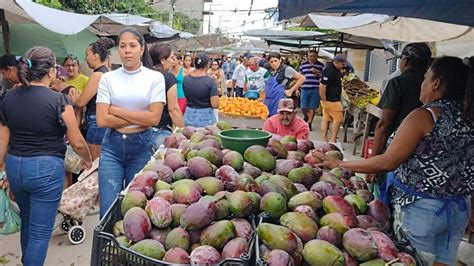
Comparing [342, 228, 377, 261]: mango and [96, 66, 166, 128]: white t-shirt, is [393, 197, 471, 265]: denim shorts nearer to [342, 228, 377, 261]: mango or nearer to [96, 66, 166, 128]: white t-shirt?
[342, 228, 377, 261]: mango

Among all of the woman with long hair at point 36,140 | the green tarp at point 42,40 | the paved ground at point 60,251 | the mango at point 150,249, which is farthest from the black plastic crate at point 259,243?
the green tarp at point 42,40

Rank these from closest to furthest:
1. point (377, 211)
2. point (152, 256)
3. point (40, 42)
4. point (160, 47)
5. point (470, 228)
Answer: point (152, 256), point (377, 211), point (470, 228), point (160, 47), point (40, 42)

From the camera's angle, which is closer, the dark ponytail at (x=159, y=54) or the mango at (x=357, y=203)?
the mango at (x=357, y=203)

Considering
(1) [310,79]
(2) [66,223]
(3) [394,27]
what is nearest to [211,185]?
(2) [66,223]

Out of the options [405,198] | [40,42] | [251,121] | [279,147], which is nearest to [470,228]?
[405,198]

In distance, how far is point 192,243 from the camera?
65.1 inches

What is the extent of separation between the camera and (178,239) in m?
1.61

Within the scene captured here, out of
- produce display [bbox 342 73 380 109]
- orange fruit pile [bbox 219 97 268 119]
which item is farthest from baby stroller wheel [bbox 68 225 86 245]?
produce display [bbox 342 73 380 109]

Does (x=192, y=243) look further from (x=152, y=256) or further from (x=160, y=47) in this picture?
(x=160, y=47)

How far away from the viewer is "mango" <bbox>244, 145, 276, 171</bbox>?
2.21 m

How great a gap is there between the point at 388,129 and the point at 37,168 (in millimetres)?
2942

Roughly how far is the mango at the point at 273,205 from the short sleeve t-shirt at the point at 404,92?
2462 millimetres

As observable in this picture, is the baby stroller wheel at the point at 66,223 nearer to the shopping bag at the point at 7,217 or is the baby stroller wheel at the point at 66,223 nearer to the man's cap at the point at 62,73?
the shopping bag at the point at 7,217

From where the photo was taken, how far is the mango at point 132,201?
5.90 feet
